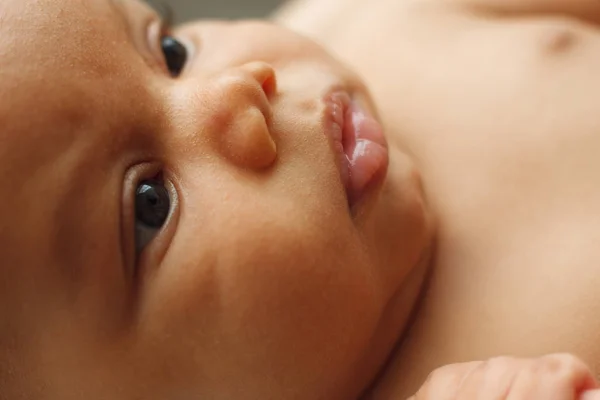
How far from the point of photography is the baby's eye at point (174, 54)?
723 mm

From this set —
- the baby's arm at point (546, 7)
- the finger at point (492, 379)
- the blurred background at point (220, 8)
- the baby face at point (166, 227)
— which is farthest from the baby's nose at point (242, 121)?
the blurred background at point (220, 8)

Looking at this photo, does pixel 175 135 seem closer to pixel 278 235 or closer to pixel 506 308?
pixel 278 235

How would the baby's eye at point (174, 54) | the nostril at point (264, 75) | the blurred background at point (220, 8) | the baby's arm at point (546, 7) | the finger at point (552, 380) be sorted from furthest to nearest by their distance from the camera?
the blurred background at point (220, 8) < the baby's arm at point (546, 7) < the baby's eye at point (174, 54) < the nostril at point (264, 75) < the finger at point (552, 380)

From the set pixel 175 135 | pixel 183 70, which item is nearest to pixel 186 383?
pixel 175 135

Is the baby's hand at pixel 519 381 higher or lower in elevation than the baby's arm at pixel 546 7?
lower

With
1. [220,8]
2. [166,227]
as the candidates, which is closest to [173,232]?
[166,227]

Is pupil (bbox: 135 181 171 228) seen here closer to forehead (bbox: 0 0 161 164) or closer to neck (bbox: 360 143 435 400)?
forehead (bbox: 0 0 161 164)

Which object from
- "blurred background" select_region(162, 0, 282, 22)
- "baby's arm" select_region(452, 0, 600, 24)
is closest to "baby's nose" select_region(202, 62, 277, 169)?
"baby's arm" select_region(452, 0, 600, 24)

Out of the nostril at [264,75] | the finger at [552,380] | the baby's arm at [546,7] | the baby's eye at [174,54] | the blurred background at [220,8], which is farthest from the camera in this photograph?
the blurred background at [220,8]

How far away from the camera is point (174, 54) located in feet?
2.40

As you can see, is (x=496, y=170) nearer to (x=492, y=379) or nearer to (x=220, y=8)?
(x=492, y=379)

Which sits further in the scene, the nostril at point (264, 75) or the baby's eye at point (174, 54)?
the baby's eye at point (174, 54)

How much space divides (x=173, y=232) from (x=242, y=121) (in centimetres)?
10

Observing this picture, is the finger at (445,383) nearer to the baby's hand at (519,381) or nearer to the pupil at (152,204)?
the baby's hand at (519,381)
